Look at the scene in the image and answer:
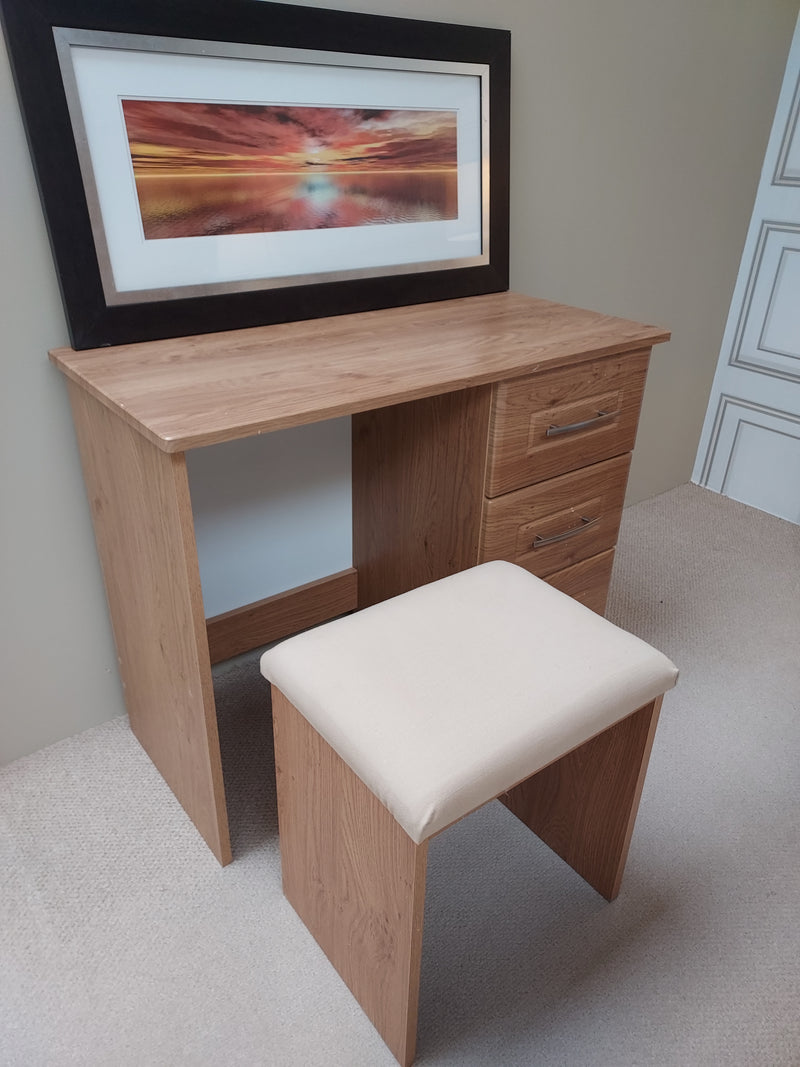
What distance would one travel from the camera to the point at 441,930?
1.17 metres

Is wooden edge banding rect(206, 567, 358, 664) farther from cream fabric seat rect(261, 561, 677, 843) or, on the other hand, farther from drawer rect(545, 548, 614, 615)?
cream fabric seat rect(261, 561, 677, 843)

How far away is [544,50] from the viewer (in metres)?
1.55

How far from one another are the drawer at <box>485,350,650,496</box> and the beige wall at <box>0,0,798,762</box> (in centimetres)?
51

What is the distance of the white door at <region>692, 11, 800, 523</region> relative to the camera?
2.12 metres

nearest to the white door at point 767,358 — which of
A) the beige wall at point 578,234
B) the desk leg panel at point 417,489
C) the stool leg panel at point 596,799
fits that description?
the beige wall at point 578,234

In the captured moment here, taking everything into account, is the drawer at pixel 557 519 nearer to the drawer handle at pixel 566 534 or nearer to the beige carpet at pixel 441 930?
the drawer handle at pixel 566 534

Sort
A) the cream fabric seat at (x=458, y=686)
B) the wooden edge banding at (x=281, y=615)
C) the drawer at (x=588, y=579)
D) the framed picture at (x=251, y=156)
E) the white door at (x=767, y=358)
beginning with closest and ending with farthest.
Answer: the cream fabric seat at (x=458, y=686) < the framed picture at (x=251, y=156) < the drawer at (x=588, y=579) < the wooden edge banding at (x=281, y=615) < the white door at (x=767, y=358)

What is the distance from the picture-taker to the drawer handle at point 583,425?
1321mm

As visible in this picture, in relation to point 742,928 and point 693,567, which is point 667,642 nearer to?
point 693,567

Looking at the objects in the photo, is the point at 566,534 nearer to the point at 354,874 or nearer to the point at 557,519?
the point at 557,519

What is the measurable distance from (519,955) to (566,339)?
3.35ft

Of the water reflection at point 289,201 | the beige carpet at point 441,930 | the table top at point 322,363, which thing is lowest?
the beige carpet at point 441,930

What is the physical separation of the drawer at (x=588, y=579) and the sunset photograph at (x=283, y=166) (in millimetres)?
764

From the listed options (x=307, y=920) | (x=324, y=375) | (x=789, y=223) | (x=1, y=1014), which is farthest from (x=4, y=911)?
(x=789, y=223)
